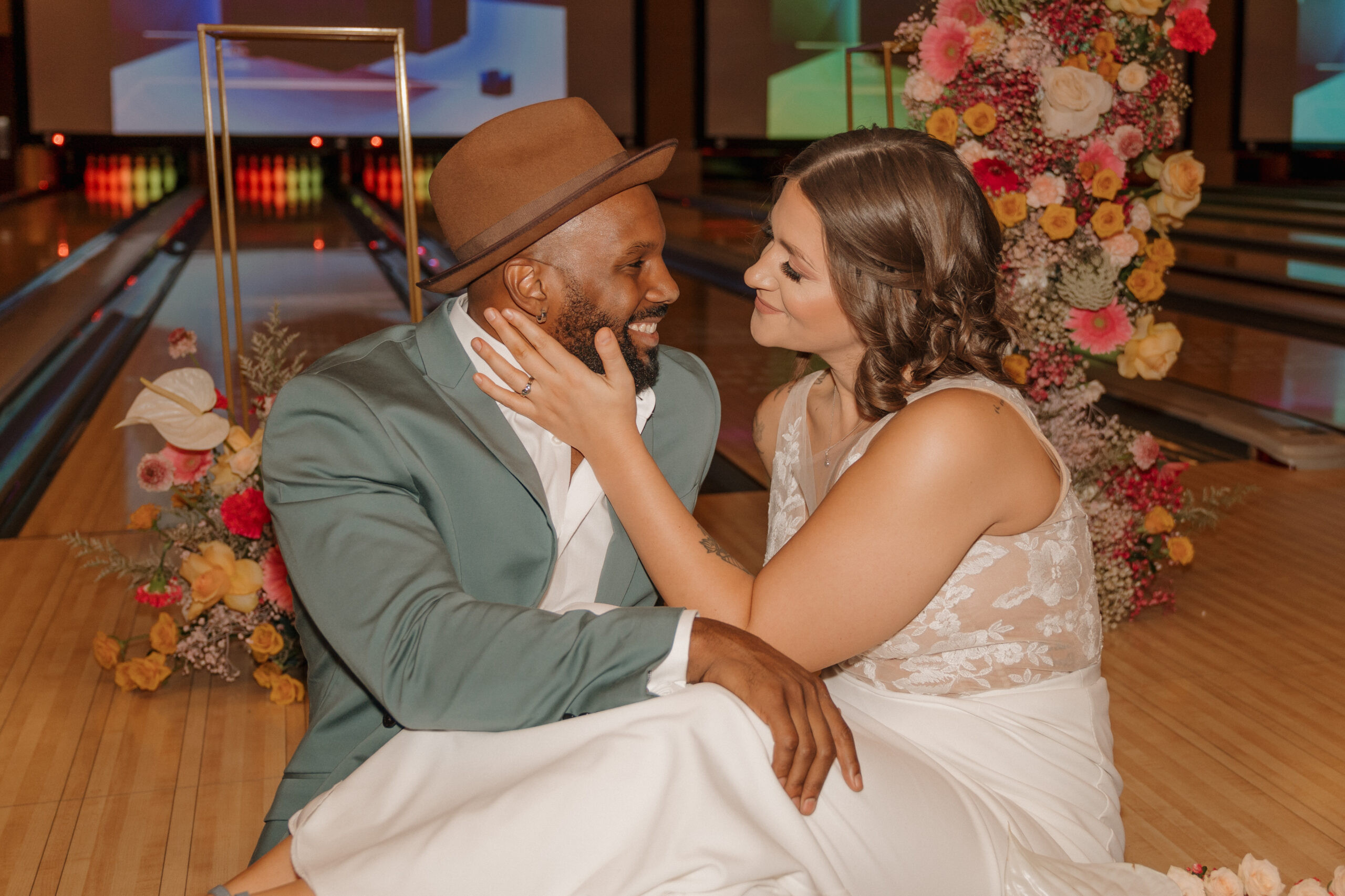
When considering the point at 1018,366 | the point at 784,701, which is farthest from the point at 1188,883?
the point at 1018,366

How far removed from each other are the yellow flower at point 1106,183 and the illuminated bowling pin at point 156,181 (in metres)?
9.98

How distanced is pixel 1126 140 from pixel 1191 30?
25 centimetres

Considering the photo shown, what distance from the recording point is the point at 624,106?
12016 mm

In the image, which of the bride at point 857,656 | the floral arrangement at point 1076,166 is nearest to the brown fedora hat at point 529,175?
the bride at point 857,656

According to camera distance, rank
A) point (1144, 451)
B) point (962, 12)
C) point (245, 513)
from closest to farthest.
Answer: point (245, 513) → point (962, 12) → point (1144, 451)

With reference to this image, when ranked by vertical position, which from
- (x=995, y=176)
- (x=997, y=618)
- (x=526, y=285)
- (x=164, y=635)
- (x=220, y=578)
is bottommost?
(x=164, y=635)

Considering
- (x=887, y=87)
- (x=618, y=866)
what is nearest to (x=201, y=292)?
(x=887, y=87)

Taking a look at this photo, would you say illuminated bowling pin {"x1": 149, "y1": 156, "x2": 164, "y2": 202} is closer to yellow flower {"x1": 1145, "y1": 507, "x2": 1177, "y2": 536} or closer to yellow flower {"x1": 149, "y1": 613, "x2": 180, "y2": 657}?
yellow flower {"x1": 149, "y1": 613, "x2": 180, "y2": 657}

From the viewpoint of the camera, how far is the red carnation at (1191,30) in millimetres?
2443

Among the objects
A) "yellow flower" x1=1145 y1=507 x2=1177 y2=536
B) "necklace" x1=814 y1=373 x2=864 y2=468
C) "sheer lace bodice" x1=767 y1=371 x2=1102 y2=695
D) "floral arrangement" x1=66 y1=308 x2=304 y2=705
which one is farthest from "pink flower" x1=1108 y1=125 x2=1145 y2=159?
"floral arrangement" x1=66 y1=308 x2=304 y2=705

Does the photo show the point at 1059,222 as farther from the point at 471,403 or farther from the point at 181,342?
the point at 181,342

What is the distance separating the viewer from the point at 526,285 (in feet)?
4.58

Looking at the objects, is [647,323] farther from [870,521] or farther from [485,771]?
[485,771]

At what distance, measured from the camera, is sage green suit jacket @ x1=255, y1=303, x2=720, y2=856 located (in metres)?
1.11
